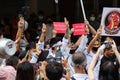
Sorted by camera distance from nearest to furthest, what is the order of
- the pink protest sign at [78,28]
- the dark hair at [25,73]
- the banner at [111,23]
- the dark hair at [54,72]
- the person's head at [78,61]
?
the dark hair at [54,72], the dark hair at [25,73], the person's head at [78,61], the banner at [111,23], the pink protest sign at [78,28]

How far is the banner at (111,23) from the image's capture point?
6.66 meters

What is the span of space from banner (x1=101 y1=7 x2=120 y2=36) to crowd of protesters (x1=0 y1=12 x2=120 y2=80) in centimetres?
15

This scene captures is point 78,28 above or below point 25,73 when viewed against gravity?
below

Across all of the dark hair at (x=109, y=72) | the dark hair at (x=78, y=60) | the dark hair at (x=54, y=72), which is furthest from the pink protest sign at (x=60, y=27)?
the dark hair at (x=54, y=72)

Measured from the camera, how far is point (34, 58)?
19.3 ft

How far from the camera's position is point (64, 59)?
5609 mm

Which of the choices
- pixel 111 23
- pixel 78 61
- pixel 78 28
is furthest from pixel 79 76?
pixel 78 28

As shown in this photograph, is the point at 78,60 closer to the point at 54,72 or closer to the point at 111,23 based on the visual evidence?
the point at 54,72

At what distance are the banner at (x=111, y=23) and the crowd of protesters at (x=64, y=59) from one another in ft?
0.48

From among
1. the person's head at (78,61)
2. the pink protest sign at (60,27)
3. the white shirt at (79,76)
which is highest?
the person's head at (78,61)

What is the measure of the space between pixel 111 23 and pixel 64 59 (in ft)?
4.81

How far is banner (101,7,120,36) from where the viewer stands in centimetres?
666

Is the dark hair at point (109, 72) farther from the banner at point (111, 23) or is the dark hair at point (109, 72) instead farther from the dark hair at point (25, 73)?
the banner at point (111, 23)

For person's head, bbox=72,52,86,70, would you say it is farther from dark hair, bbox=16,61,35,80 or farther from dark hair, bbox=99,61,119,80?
dark hair, bbox=16,61,35,80
